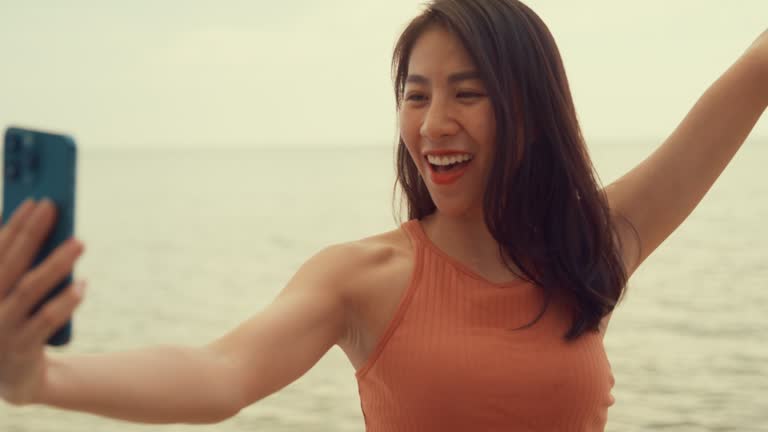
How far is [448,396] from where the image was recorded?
89.5 inches

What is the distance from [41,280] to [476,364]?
1.11m

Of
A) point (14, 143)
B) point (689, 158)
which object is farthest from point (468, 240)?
point (14, 143)

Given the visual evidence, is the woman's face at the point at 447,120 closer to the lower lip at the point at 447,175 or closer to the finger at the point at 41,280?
the lower lip at the point at 447,175

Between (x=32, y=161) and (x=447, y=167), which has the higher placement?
(x=32, y=161)

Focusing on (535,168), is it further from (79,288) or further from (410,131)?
(79,288)

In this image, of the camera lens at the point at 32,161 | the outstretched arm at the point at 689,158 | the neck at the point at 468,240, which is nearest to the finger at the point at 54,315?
the camera lens at the point at 32,161

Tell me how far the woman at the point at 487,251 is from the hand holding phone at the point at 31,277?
0.56 m

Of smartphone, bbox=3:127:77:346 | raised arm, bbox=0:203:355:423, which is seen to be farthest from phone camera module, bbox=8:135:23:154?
raised arm, bbox=0:203:355:423

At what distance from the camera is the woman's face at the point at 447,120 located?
2408 millimetres

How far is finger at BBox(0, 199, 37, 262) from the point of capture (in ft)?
4.55

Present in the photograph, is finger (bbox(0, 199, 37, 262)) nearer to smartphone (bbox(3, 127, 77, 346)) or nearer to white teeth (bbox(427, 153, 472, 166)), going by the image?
smartphone (bbox(3, 127, 77, 346))

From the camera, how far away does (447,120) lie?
2.39 metres

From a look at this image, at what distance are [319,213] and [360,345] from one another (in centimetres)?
2409

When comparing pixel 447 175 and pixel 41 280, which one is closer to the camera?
pixel 41 280
